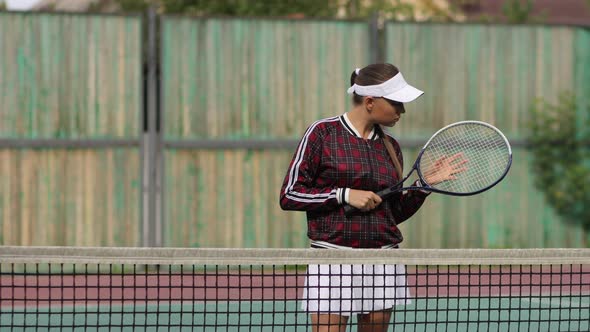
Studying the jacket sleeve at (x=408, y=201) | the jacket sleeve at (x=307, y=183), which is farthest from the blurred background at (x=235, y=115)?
the jacket sleeve at (x=307, y=183)

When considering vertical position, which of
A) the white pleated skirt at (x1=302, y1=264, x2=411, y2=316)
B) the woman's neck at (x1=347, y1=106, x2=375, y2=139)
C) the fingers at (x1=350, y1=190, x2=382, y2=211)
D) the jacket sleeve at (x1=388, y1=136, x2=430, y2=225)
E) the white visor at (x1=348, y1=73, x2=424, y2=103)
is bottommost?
the white pleated skirt at (x1=302, y1=264, x2=411, y2=316)

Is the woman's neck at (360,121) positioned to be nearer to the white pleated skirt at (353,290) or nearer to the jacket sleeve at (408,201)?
the jacket sleeve at (408,201)

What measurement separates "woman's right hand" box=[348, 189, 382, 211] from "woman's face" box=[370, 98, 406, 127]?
0.29 meters

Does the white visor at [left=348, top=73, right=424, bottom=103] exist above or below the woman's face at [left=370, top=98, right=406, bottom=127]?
above

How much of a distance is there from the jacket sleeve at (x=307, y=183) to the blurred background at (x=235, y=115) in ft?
23.3

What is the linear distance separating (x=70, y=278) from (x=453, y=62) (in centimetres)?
439

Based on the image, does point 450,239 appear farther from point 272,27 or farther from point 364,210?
point 364,210

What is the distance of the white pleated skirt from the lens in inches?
168

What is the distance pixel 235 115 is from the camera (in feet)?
37.6

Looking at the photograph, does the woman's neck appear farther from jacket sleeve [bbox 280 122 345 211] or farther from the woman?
jacket sleeve [bbox 280 122 345 211]

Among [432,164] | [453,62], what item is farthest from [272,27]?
[432,164]

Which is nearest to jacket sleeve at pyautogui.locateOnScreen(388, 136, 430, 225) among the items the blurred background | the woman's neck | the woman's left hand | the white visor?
the woman's left hand

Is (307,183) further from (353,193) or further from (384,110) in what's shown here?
Result: (384,110)

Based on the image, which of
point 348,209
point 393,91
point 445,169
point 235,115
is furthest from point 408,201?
point 235,115
